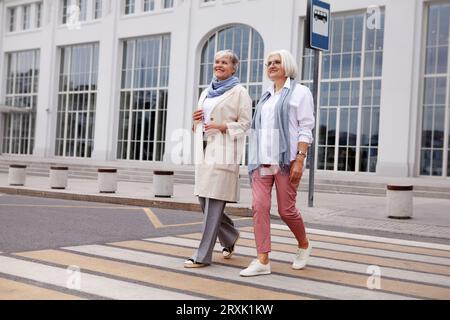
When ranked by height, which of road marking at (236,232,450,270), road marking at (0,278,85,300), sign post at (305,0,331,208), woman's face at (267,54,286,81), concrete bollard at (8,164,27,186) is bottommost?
road marking at (0,278,85,300)

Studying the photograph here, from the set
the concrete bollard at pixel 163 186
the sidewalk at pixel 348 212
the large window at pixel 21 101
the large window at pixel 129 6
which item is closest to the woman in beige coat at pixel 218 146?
the sidewalk at pixel 348 212

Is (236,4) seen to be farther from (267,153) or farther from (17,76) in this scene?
(267,153)

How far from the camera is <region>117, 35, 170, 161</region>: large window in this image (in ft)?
99.1

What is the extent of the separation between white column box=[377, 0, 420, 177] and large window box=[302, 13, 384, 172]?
48 centimetres

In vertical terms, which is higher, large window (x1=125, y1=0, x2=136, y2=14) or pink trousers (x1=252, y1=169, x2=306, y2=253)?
large window (x1=125, y1=0, x2=136, y2=14)

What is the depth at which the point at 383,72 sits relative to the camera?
22.6 meters

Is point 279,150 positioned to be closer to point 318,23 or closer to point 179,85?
point 318,23

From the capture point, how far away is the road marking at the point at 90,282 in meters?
3.94

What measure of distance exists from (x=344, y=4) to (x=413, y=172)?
769 centimetres

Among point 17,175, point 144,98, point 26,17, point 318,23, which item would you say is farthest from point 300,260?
point 26,17

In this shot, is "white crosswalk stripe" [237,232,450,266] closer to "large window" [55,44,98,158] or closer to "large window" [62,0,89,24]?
"large window" [55,44,98,158]

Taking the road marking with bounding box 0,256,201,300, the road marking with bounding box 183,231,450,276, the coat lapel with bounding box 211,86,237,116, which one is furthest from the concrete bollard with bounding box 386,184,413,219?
the road marking with bounding box 0,256,201,300

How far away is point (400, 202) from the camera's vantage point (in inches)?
399

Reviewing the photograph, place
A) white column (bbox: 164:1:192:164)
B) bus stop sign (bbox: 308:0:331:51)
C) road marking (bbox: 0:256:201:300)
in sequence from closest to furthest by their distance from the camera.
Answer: road marking (bbox: 0:256:201:300)
bus stop sign (bbox: 308:0:331:51)
white column (bbox: 164:1:192:164)
